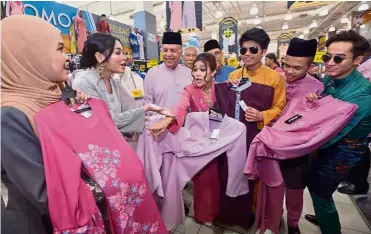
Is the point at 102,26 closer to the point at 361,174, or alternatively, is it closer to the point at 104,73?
the point at 104,73

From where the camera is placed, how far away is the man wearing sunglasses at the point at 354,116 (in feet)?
4.83

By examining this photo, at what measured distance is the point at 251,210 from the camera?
2.02 m

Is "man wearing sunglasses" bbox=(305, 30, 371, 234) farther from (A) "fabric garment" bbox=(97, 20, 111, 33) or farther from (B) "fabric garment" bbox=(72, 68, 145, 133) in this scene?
(A) "fabric garment" bbox=(97, 20, 111, 33)

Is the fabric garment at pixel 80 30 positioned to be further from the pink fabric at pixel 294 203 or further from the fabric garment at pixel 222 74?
the pink fabric at pixel 294 203

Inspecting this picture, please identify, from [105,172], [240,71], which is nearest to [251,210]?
[240,71]

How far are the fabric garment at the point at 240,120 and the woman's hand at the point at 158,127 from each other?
55 cm

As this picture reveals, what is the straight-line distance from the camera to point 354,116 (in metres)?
1.46

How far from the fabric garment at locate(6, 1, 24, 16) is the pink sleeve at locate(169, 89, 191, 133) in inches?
96.3

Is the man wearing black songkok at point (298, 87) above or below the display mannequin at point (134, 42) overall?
below

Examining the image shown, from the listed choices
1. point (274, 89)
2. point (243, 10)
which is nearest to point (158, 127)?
point (274, 89)

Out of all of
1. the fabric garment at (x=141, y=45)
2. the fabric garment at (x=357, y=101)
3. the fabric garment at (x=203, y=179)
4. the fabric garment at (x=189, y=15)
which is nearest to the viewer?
the fabric garment at (x=357, y=101)

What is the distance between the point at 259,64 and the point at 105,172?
149 cm

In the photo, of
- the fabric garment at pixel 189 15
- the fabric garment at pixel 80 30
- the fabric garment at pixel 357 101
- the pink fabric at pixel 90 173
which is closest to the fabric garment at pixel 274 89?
the fabric garment at pixel 357 101

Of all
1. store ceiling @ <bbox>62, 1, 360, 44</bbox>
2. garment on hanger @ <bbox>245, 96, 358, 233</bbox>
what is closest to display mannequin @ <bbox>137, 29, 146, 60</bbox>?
garment on hanger @ <bbox>245, 96, 358, 233</bbox>
